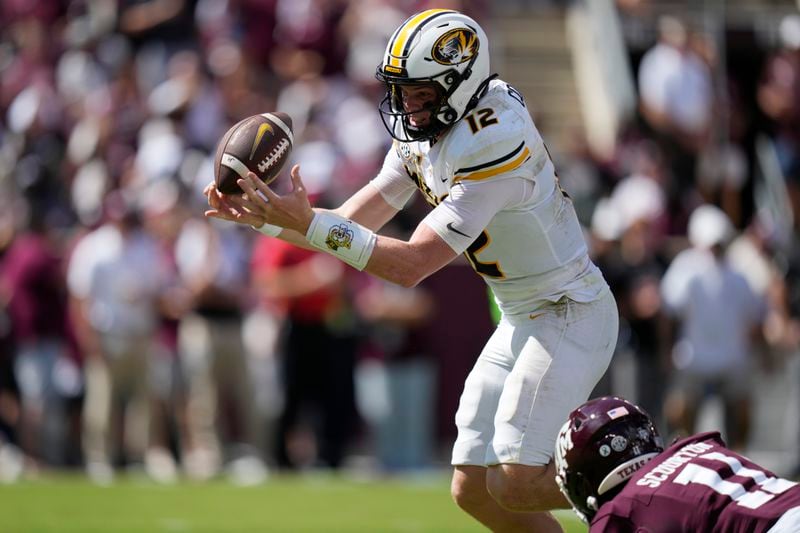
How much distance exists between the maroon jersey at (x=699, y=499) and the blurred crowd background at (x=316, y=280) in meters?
7.42

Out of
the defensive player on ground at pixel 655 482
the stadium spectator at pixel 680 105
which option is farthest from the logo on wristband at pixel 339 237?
the stadium spectator at pixel 680 105

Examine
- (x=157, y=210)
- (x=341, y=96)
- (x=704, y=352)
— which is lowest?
(x=704, y=352)

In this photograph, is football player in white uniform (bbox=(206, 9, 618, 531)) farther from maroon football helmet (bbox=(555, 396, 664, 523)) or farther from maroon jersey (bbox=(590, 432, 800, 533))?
maroon jersey (bbox=(590, 432, 800, 533))

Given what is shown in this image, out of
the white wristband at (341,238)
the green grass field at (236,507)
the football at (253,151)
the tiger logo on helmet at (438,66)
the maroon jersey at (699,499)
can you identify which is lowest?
the green grass field at (236,507)

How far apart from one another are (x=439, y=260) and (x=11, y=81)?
425 inches

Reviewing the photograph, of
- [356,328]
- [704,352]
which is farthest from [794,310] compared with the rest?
[356,328]

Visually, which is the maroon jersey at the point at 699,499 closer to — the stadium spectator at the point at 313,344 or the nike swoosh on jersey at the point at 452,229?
the nike swoosh on jersey at the point at 452,229

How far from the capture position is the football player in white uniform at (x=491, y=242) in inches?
211

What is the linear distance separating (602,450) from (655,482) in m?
0.23

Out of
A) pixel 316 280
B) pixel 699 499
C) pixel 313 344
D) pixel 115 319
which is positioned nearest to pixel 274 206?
pixel 699 499

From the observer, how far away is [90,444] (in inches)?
469

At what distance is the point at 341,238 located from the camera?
5332mm

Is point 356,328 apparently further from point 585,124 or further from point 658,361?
point 585,124

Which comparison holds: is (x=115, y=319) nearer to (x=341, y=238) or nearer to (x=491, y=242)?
(x=491, y=242)
